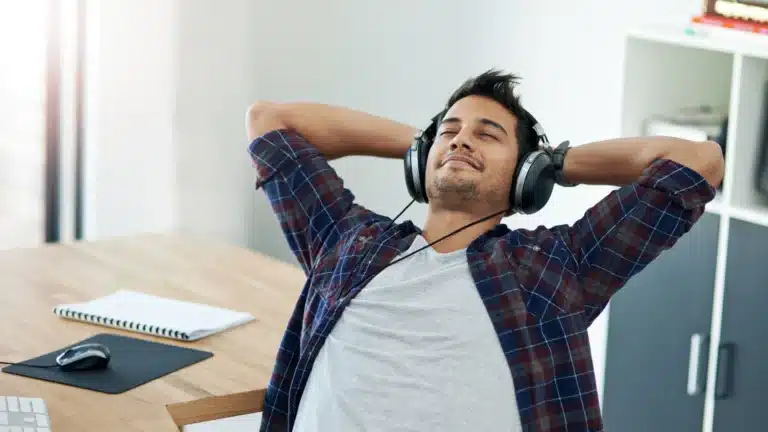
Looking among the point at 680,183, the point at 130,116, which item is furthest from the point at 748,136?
the point at 130,116

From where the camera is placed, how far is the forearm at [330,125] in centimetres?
222

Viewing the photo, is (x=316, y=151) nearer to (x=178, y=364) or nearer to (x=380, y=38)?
(x=178, y=364)

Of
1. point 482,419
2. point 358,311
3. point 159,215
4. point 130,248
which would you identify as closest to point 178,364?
point 358,311

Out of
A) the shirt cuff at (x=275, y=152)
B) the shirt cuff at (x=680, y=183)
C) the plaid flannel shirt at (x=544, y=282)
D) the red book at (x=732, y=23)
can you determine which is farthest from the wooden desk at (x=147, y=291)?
the red book at (x=732, y=23)

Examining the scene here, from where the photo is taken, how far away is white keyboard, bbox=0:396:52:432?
175cm

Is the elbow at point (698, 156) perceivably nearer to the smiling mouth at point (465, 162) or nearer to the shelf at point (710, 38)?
the smiling mouth at point (465, 162)

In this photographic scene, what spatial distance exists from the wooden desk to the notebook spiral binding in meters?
0.02

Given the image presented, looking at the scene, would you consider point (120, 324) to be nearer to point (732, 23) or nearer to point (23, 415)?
A: point (23, 415)

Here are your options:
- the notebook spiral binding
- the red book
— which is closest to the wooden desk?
the notebook spiral binding

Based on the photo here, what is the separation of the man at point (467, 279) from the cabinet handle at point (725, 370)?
2.52 feet

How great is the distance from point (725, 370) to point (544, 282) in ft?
3.05

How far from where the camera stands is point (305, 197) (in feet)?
6.88

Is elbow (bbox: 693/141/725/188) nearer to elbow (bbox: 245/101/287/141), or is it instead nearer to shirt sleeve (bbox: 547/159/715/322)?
shirt sleeve (bbox: 547/159/715/322)

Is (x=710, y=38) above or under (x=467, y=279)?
above
